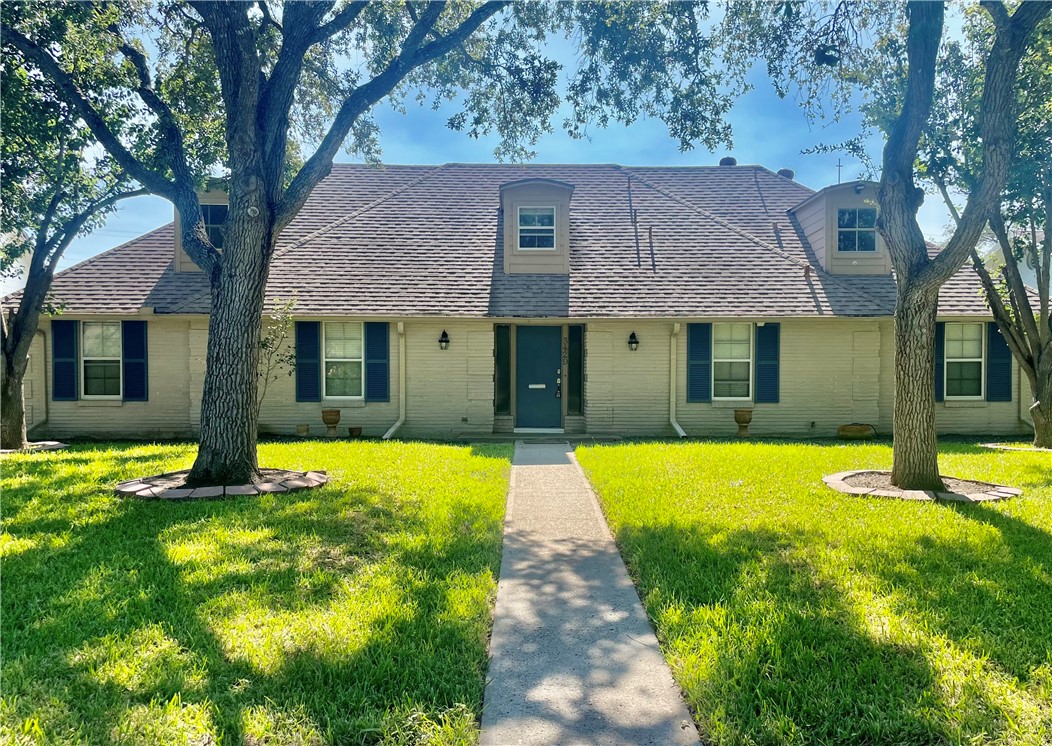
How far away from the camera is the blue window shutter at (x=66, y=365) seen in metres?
12.3

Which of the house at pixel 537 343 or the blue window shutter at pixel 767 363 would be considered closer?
the house at pixel 537 343

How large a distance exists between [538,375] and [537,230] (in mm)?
3539

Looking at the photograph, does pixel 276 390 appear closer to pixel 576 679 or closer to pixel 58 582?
pixel 58 582

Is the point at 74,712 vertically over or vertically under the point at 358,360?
under

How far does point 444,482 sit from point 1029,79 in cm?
1148

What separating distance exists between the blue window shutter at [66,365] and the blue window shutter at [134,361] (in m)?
1.02

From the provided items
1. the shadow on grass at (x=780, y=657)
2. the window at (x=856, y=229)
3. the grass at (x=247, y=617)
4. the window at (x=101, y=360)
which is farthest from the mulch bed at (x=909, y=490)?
the window at (x=101, y=360)

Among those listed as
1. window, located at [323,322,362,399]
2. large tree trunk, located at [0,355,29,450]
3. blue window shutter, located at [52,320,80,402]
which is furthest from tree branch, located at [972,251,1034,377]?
blue window shutter, located at [52,320,80,402]

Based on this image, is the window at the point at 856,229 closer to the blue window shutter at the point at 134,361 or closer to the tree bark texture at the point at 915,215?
the tree bark texture at the point at 915,215

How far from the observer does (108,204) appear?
11.3 meters

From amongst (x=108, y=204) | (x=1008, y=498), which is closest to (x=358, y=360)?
(x=108, y=204)

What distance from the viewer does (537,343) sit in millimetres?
13078

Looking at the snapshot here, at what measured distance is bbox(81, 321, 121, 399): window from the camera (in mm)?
12438

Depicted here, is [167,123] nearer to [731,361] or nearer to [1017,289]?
[731,361]
